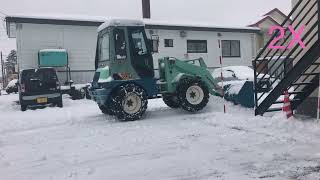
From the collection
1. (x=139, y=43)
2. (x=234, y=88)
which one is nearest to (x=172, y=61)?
(x=139, y=43)

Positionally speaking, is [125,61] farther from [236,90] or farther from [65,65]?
[65,65]

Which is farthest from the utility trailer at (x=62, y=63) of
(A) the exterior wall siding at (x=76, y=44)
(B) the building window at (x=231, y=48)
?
(B) the building window at (x=231, y=48)

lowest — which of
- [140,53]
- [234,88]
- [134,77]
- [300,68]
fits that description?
[234,88]

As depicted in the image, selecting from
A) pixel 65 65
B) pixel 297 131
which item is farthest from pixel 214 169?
pixel 65 65

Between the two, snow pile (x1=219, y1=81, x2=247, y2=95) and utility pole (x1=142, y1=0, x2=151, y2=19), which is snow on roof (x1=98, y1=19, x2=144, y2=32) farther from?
utility pole (x1=142, y1=0, x2=151, y2=19)

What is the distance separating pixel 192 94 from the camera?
11.6 metres

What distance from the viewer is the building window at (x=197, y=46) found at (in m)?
24.2

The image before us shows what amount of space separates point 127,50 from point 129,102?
1478 mm

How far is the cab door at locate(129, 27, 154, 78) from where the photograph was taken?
10.9 meters

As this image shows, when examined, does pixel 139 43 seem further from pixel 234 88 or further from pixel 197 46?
pixel 197 46

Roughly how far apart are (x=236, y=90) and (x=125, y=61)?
11.9 ft

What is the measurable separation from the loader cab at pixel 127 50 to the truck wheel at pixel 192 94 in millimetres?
1029

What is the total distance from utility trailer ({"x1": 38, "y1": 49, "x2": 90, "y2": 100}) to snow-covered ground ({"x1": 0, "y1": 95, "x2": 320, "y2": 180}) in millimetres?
8368

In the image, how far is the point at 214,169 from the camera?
542cm
